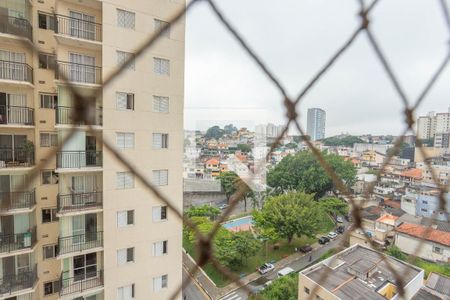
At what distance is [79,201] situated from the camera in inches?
131

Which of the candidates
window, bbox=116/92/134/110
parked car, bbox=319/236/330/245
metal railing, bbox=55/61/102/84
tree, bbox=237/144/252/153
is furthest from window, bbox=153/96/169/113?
parked car, bbox=319/236/330/245

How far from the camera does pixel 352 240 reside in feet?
26.1

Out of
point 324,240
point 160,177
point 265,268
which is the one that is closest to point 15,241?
point 160,177

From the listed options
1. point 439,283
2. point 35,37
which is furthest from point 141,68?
point 439,283

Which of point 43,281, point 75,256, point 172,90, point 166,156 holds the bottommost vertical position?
point 43,281

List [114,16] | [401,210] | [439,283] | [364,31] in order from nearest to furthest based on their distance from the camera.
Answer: [364,31] → [114,16] → [439,283] → [401,210]

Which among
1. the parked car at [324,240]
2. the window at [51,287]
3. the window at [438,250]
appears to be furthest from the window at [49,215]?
the window at [438,250]

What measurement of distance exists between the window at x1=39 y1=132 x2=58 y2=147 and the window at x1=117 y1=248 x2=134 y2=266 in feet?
4.90

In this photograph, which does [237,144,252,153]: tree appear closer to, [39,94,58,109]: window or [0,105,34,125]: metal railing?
[39,94,58,109]: window

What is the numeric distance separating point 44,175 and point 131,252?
1371mm

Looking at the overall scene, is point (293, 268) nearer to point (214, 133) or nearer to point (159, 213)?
point (214, 133)

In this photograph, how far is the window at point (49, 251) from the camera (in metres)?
3.37

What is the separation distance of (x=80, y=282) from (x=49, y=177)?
1286 mm

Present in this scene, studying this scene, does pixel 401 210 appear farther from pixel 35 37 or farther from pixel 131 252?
pixel 35 37
